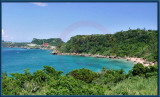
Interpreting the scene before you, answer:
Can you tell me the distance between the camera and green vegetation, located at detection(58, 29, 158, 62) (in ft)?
59.3

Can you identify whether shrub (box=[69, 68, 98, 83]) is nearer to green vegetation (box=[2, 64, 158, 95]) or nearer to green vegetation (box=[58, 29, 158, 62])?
green vegetation (box=[2, 64, 158, 95])

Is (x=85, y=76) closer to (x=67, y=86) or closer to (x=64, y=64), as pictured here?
(x=67, y=86)

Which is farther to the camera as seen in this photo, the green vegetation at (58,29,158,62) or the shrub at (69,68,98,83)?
the green vegetation at (58,29,158,62)

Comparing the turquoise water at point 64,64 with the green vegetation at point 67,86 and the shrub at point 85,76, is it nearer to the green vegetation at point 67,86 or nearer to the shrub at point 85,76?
the shrub at point 85,76

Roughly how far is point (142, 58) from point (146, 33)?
4.97 metres

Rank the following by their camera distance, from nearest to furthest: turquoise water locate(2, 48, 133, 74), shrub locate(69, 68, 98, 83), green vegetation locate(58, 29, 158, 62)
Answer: shrub locate(69, 68, 98, 83)
turquoise water locate(2, 48, 133, 74)
green vegetation locate(58, 29, 158, 62)

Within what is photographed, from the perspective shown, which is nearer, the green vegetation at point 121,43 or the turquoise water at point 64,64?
the turquoise water at point 64,64

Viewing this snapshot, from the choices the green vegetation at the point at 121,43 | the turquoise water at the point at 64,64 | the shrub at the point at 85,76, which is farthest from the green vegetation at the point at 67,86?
the green vegetation at the point at 121,43

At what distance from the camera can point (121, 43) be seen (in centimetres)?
1930

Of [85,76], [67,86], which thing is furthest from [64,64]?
[67,86]

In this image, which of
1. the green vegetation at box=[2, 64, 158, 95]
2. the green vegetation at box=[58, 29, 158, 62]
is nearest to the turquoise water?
the green vegetation at box=[58, 29, 158, 62]

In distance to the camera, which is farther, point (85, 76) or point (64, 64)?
point (64, 64)

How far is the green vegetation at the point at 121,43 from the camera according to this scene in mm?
18087

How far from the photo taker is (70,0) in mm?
1941
